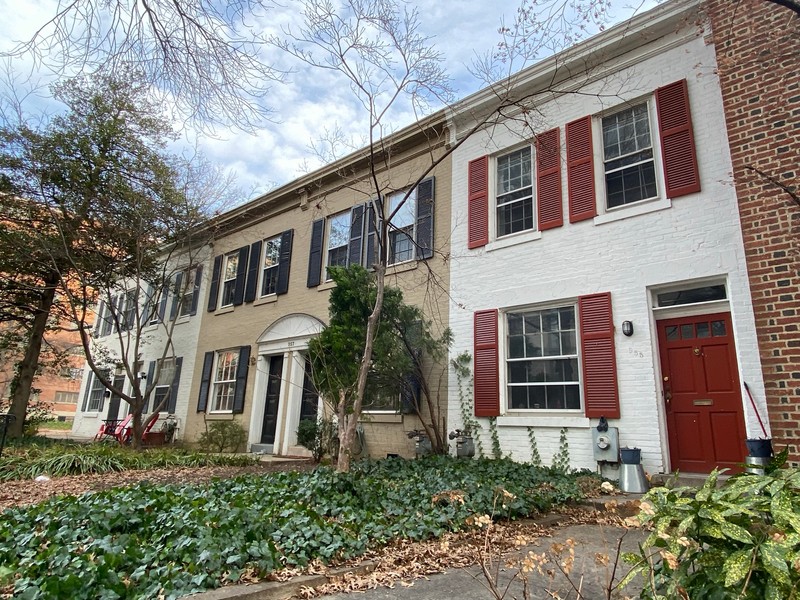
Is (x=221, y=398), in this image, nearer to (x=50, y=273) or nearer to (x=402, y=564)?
(x=50, y=273)

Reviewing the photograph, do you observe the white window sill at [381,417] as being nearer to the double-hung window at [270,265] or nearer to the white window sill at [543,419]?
the white window sill at [543,419]

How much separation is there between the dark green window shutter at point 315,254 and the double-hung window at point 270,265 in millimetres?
1392

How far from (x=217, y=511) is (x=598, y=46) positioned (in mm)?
8101

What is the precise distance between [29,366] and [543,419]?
13263 millimetres

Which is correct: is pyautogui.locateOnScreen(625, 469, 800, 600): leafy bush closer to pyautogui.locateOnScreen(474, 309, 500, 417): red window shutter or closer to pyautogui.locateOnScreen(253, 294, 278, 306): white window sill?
pyautogui.locateOnScreen(474, 309, 500, 417): red window shutter

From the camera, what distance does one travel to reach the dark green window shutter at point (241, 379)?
12.3 m

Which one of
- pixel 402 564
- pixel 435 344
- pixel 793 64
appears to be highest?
pixel 793 64

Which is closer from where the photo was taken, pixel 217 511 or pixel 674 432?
pixel 217 511

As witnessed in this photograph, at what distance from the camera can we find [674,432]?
6.20m

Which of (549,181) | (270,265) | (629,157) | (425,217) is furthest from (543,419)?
(270,265)

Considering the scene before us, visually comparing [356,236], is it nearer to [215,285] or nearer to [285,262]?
[285,262]

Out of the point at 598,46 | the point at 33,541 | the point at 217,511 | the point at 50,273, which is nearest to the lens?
the point at 33,541

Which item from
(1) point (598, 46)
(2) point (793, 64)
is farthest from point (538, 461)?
(1) point (598, 46)

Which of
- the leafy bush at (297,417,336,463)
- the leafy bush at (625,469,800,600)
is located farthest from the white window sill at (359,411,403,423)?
the leafy bush at (625,469,800,600)
